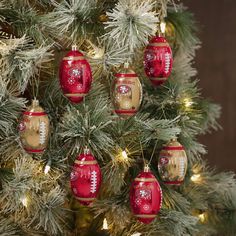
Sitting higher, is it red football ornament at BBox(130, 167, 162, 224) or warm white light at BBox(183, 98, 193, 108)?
warm white light at BBox(183, 98, 193, 108)

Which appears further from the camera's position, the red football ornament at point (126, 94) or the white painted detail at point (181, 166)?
the white painted detail at point (181, 166)

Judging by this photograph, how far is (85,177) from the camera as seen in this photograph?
1.09 meters

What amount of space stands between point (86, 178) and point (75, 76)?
173mm

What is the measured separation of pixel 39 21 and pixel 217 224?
0.68 m

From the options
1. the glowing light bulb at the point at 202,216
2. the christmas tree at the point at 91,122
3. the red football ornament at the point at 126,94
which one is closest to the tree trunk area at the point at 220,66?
the glowing light bulb at the point at 202,216

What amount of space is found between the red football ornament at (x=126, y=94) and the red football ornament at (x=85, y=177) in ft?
0.31

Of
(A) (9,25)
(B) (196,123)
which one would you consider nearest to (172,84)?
(B) (196,123)

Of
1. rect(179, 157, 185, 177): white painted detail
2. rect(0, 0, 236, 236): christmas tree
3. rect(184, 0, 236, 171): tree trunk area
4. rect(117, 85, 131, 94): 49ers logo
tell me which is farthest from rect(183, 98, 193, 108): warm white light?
rect(184, 0, 236, 171): tree trunk area

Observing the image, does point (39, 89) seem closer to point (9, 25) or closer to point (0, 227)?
point (9, 25)

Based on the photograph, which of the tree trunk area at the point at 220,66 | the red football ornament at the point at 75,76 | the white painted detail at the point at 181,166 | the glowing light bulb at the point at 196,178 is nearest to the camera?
the red football ornament at the point at 75,76

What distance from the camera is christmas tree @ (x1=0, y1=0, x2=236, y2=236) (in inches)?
42.6

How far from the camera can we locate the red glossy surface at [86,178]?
1.09 m

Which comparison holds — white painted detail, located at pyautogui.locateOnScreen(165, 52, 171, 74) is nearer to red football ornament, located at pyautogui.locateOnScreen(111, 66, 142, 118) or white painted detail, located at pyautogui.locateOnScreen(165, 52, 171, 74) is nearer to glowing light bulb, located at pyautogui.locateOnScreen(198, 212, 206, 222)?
red football ornament, located at pyautogui.locateOnScreen(111, 66, 142, 118)

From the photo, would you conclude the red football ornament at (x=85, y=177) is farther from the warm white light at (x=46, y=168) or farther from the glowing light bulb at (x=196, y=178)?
the glowing light bulb at (x=196, y=178)
